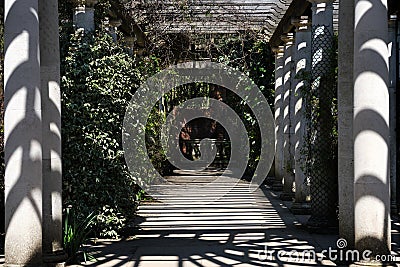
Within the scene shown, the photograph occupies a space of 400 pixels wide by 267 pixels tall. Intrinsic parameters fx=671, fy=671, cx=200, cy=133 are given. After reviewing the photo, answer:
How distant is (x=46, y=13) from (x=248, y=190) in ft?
31.3

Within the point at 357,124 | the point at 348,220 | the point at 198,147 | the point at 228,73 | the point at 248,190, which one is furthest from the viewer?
the point at 198,147

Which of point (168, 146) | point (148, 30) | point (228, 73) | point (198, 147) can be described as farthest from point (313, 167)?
point (198, 147)

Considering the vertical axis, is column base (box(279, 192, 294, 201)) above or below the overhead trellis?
below

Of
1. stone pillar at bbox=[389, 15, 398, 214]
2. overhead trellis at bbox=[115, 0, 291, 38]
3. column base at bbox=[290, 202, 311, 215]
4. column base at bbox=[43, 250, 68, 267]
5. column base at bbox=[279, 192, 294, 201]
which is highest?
overhead trellis at bbox=[115, 0, 291, 38]

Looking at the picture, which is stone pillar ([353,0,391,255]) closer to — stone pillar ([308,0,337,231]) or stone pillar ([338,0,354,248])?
stone pillar ([338,0,354,248])

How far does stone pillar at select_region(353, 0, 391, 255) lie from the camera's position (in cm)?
643

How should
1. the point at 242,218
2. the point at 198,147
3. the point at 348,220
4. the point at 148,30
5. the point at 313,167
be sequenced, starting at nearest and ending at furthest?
the point at 348,220 < the point at 313,167 < the point at 242,218 < the point at 148,30 < the point at 198,147

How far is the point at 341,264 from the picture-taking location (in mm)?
6883

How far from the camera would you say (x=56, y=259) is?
6695mm

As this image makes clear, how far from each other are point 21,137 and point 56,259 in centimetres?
136

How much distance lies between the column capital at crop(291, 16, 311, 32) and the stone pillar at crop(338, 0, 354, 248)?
13.0 feet

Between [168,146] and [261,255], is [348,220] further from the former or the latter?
[168,146]

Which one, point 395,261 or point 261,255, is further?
point 261,255

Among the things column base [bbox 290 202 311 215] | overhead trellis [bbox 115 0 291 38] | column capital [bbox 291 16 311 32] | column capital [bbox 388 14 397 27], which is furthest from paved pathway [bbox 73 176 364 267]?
overhead trellis [bbox 115 0 291 38]
